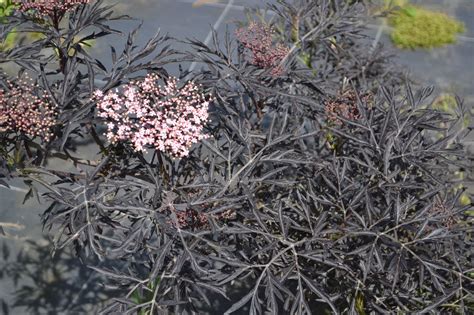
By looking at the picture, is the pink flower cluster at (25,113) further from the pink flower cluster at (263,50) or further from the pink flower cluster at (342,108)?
the pink flower cluster at (342,108)

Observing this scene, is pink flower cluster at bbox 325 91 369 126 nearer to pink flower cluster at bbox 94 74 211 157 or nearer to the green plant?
pink flower cluster at bbox 94 74 211 157

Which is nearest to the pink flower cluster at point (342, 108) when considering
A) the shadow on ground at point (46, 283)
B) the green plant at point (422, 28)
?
the shadow on ground at point (46, 283)

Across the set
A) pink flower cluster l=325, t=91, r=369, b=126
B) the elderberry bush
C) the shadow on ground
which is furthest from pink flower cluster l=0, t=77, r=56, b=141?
the shadow on ground

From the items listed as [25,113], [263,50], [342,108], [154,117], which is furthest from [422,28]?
[25,113]

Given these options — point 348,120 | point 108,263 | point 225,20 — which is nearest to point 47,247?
point 108,263

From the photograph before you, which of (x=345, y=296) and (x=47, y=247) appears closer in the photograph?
(x=345, y=296)

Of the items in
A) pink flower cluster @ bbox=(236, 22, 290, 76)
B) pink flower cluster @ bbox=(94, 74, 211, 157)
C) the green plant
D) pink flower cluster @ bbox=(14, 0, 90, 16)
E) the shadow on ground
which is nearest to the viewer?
pink flower cluster @ bbox=(94, 74, 211, 157)

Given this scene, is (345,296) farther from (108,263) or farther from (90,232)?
(108,263)
